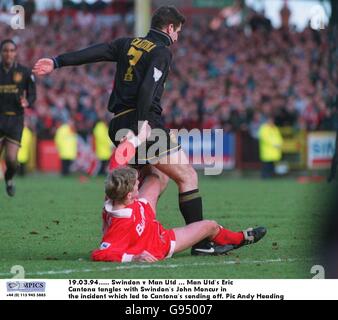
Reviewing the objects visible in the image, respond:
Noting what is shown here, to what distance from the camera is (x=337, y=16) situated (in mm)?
14977

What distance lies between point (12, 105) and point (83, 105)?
12.7 m

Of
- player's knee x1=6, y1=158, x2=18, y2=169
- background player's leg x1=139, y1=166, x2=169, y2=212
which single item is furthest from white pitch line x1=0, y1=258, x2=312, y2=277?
player's knee x1=6, y1=158, x2=18, y2=169

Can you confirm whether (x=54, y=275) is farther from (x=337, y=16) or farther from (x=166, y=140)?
(x=337, y=16)

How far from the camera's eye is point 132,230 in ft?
26.1

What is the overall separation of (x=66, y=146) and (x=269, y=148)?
490 cm

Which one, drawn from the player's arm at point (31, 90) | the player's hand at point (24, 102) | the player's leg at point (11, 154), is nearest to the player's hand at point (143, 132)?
the player's hand at point (24, 102)

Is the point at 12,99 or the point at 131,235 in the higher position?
the point at 12,99

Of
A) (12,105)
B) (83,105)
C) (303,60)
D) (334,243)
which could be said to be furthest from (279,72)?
(334,243)

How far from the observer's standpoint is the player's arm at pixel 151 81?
8180mm

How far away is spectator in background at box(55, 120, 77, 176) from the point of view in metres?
23.7

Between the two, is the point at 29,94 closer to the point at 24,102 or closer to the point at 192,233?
the point at 24,102

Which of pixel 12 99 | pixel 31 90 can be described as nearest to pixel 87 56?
pixel 31 90

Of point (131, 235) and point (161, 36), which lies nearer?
point (131, 235)

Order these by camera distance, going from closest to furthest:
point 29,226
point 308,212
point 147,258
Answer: point 147,258 → point 29,226 → point 308,212
